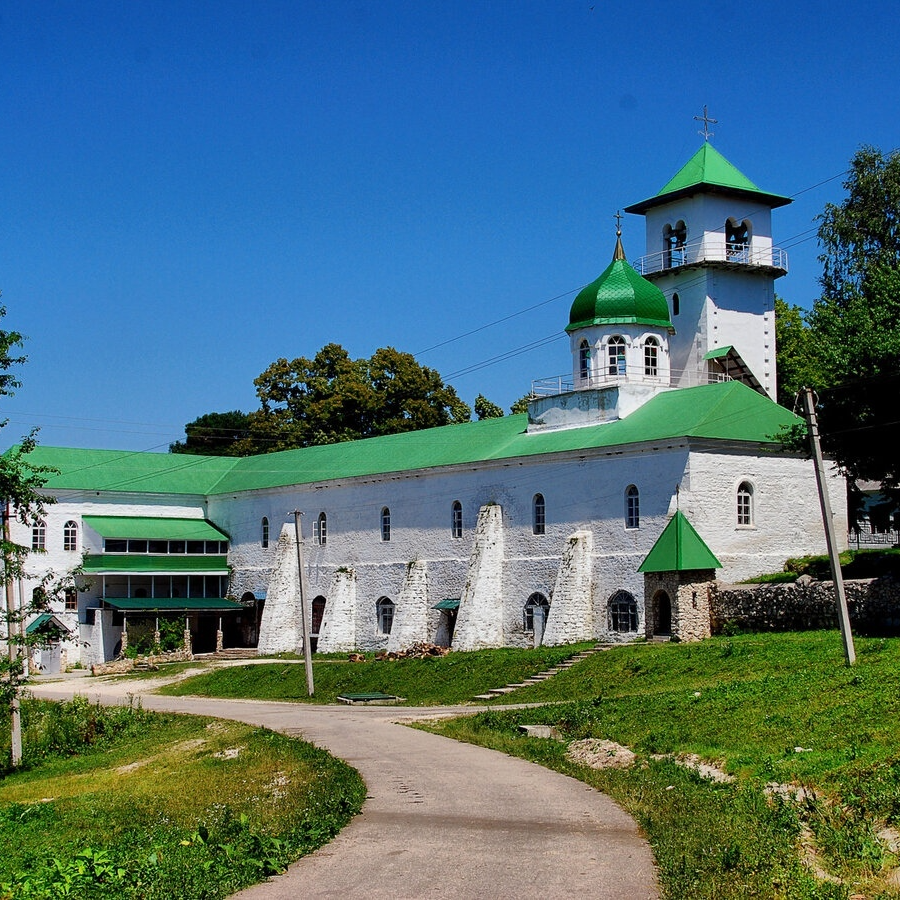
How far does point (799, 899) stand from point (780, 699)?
1093cm

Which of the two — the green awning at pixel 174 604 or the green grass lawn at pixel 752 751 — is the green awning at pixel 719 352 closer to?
the green grass lawn at pixel 752 751

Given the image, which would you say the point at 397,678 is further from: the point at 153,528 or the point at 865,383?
the point at 153,528

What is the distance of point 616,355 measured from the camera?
1885 inches

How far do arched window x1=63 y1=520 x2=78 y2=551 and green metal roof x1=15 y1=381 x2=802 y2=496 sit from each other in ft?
6.07

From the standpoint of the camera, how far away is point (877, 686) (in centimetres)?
2162

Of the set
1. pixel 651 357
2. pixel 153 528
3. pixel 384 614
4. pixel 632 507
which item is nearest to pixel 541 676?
pixel 632 507

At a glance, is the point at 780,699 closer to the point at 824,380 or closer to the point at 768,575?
the point at 824,380

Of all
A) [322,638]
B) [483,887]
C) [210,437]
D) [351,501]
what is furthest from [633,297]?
[210,437]

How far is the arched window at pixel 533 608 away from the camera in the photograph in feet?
151

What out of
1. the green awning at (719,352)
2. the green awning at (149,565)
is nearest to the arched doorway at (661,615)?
the green awning at (719,352)

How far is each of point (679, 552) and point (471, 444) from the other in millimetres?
14498

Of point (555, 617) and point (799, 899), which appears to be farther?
point (555, 617)

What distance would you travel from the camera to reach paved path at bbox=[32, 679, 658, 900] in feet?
40.6

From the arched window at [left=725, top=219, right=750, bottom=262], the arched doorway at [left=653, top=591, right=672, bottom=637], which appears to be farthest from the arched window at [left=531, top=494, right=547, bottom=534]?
the arched window at [left=725, top=219, right=750, bottom=262]
